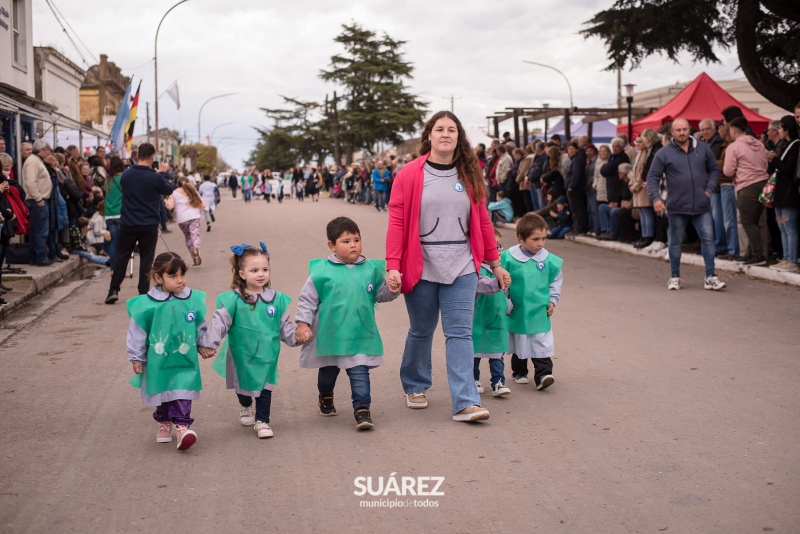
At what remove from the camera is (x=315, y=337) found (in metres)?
6.00

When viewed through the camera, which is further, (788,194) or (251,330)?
(788,194)

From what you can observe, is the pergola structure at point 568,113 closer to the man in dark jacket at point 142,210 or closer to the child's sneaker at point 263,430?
the man in dark jacket at point 142,210

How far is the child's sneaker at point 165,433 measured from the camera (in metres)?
5.69

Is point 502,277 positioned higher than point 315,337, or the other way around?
point 502,277

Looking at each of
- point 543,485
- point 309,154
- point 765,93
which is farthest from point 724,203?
point 309,154

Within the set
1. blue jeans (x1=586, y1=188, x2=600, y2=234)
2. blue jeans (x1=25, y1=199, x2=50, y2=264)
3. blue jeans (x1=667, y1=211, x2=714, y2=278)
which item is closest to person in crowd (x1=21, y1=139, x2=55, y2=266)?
blue jeans (x1=25, y1=199, x2=50, y2=264)

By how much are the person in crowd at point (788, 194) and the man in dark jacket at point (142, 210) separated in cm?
734

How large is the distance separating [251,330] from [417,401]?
1267 mm

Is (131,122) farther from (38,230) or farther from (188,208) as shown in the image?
(38,230)

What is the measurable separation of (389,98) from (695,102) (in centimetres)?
5163

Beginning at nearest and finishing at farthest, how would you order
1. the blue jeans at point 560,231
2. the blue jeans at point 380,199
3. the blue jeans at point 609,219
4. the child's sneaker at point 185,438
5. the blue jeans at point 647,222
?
1. the child's sneaker at point 185,438
2. the blue jeans at point 647,222
3. the blue jeans at point 609,219
4. the blue jeans at point 560,231
5. the blue jeans at point 380,199

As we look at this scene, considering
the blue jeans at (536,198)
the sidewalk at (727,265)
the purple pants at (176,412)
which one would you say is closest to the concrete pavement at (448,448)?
the purple pants at (176,412)

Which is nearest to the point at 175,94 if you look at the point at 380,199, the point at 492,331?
the point at 380,199

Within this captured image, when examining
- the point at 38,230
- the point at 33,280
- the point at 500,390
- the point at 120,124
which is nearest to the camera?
the point at 500,390
